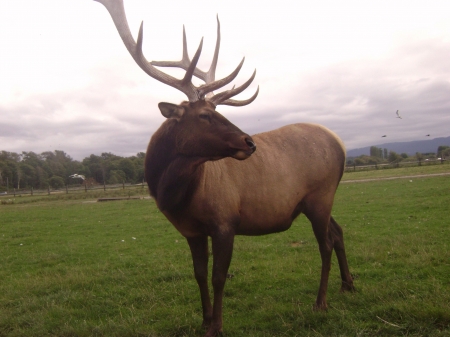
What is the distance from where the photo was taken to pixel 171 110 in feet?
14.5

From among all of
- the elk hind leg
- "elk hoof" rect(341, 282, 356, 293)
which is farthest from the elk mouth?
"elk hoof" rect(341, 282, 356, 293)

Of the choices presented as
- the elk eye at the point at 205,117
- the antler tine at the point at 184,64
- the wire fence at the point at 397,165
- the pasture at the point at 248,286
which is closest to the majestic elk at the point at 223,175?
the elk eye at the point at 205,117

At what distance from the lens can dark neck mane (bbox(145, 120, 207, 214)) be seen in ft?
14.3

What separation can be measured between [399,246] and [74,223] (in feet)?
45.6

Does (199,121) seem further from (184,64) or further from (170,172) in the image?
(184,64)

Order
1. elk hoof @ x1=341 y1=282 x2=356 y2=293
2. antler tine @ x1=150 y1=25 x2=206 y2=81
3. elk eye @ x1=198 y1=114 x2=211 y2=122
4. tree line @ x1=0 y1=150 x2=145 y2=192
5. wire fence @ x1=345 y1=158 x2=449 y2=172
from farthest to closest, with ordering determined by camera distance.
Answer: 1. tree line @ x1=0 y1=150 x2=145 y2=192
2. wire fence @ x1=345 y1=158 x2=449 y2=172
3. antler tine @ x1=150 y1=25 x2=206 y2=81
4. elk hoof @ x1=341 y1=282 x2=356 y2=293
5. elk eye @ x1=198 y1=114 x2=211 y2=122

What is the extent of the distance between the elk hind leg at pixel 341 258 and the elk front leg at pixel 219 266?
2.09 meters

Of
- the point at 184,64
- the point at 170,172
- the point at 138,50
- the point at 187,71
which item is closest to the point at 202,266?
the point at 170,172

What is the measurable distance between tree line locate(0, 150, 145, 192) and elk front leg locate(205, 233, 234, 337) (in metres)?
42.2

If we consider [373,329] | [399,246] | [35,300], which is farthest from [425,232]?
[35,300]

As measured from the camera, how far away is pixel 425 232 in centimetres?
873

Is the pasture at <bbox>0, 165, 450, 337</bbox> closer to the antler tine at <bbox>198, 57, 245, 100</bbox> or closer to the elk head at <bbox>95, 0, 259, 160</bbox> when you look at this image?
the elk head at <bbox>95, 0, 259, 160</bbox>

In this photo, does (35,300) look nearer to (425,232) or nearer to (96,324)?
(96,324)

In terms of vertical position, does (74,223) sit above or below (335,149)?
below
